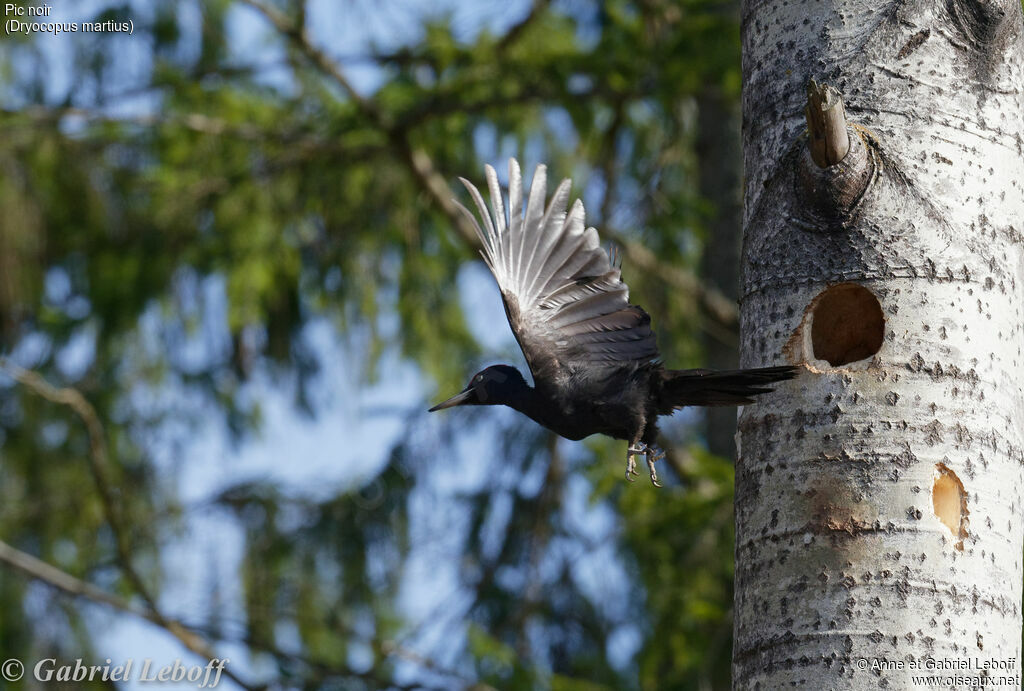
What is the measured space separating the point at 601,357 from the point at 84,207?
455cm

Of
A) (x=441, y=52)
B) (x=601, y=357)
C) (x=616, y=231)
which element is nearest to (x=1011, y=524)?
(x=601, y=357)

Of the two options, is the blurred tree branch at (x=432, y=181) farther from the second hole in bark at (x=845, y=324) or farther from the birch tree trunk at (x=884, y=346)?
the birch tree trunk at (x=884, y=346)

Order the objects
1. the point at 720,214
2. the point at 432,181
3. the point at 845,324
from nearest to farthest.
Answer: the point at 845,324
the point at 432,181
the point at 720,214

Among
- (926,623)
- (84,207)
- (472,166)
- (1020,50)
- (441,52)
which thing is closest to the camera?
(926,623)

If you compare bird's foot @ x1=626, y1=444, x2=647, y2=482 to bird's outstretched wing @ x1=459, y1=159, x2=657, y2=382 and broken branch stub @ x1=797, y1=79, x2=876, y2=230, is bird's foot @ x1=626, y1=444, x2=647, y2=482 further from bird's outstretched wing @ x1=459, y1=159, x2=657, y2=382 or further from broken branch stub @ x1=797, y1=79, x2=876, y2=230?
broken branch stub @ x1=797, y1=79, x2=876, y2=230

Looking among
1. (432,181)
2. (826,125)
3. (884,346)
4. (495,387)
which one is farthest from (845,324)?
(432,181)

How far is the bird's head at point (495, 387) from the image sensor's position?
3396mm

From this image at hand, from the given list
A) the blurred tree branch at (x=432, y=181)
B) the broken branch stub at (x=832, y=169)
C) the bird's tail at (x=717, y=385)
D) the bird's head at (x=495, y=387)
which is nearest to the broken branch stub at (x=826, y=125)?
the broken branch stub at (x=832, y=169)

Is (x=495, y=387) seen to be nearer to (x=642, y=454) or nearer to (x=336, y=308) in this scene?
(x=642, y=454)

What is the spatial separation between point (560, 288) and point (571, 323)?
11 centimetres

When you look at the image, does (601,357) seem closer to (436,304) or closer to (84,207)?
(436,304)

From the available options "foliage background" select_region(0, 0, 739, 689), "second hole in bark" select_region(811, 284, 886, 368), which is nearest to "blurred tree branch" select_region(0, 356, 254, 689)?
"foliage background" select_region(0, 0, 739, 689)

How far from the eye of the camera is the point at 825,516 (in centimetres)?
227

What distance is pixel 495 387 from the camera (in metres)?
3.43
